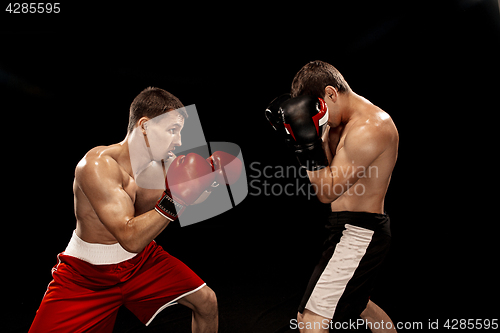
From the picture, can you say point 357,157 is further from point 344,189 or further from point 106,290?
point 106,290

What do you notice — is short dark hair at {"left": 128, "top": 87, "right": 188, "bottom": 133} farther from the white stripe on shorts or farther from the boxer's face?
the white stripe on shorts

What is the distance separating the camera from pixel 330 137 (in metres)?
1.74

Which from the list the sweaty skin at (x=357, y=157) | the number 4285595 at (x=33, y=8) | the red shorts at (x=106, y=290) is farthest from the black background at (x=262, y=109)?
the sweaty skin at (x=357, y=157)

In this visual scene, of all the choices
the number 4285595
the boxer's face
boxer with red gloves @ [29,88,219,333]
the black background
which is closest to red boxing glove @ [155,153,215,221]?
boxer with red gloves @ [29,88,219,333]

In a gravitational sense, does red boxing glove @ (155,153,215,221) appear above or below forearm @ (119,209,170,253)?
above

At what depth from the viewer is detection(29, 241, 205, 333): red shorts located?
141cm

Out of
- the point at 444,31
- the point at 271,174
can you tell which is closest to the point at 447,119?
the point at 444,31

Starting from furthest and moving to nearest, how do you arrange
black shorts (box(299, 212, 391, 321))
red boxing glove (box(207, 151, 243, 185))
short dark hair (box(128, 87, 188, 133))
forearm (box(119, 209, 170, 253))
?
short dark hair (box(128, 87, 188, 133)), red boxing glove (box(207, 151, 243, 185)), black shorts (box(299, 212, 391, 321)), forearm (box(119, 209, 170, 253))

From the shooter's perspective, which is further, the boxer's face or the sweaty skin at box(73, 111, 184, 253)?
the boxer's face

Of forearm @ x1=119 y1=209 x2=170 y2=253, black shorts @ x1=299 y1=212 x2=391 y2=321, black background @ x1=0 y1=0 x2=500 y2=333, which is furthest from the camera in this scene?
black background @ x1=0 y1=0 x2=500 y2=333

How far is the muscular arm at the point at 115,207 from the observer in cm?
129

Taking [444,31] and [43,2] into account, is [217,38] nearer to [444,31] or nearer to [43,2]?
[43,2]

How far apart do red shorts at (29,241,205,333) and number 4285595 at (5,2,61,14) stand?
2661 mm

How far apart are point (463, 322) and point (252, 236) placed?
2.61 m
